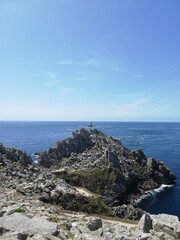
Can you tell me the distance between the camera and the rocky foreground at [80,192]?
779 inches

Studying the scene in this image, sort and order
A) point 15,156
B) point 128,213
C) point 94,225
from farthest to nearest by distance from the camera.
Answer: point 15,156 → point 128,213 → point 94,225

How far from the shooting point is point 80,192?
51875mm

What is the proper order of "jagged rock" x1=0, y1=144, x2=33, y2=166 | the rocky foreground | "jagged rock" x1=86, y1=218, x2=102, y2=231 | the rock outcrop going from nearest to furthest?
the rocky foreground < "jagged rock" x1=86, y1=218, x2=102, y2=231 < "jagged rock" x1=0, y1=144, x2=33, y2=166 < the rock outcrop

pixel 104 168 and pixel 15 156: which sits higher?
pixel 15 156

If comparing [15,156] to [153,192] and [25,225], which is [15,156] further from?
[25,225]

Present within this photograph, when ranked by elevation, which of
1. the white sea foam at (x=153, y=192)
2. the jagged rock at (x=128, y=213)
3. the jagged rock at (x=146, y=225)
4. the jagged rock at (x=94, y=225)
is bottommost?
the white sea foam at (x=153, y=192)

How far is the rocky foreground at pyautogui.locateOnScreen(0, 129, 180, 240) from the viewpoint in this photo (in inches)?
779

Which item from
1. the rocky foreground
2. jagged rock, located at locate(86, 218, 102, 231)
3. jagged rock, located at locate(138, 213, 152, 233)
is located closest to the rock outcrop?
the rocky foreground

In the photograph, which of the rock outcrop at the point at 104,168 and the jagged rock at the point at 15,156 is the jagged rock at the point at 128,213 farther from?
the jagged rock at the point at 15,156

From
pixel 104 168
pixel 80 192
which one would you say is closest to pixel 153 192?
pixel 104 168

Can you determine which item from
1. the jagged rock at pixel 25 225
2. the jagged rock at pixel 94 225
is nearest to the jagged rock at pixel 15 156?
the jagged rock at pixel 25 225

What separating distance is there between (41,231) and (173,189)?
2615 inches

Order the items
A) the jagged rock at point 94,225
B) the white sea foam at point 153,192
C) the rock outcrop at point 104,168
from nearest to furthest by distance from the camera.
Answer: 1. the jagged rock at point 94,225
2. the rock outcrop at point 104,168
3. the white sea foam at point 153,192

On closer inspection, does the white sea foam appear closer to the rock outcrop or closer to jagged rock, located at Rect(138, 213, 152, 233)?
the rock outcrop
